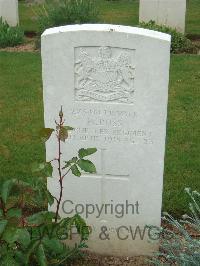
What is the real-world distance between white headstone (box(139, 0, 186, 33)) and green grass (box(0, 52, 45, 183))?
7.72 feet

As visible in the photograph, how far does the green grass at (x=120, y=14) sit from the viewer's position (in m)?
10.5

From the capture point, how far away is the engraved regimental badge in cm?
311

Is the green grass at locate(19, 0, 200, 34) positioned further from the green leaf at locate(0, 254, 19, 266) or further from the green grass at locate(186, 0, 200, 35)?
the green leaf at locate(0, 254, 19, 266)

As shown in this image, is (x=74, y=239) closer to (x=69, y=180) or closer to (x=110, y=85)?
(x=69, y=180)

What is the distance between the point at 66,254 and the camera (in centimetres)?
331

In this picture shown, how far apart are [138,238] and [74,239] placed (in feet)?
1.43

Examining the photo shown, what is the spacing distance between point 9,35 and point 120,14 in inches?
133

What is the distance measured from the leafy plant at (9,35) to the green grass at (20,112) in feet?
2.10

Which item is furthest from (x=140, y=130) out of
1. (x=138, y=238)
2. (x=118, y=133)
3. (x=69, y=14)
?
(x=69, y=14)

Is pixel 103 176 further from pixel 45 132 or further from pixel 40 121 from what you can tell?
pixel 40 121

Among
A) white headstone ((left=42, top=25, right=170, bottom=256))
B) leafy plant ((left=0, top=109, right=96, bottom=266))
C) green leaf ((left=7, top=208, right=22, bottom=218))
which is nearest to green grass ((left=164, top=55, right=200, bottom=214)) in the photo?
white headstone ((left=42, top=25, right=170, bottom=256))

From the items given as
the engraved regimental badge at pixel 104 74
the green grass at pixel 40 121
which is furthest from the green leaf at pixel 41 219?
the green grass at pixel 40 121

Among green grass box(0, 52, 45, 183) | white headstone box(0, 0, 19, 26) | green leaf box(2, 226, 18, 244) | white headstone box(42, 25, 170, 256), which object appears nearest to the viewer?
green leaf box(2, 226, 18, 244)

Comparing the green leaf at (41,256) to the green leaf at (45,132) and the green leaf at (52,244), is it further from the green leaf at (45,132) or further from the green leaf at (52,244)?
the green leaf at (45,132)
